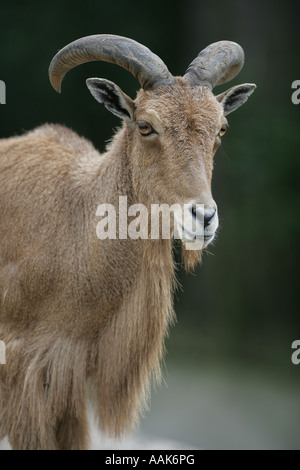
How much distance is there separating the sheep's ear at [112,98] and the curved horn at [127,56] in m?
0.20

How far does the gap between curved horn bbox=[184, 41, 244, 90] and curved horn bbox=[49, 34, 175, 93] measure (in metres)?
0.26

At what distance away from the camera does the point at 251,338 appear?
13695 millimetres

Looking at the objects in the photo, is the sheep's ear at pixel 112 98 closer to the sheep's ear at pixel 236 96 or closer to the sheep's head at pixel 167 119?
the sheep's head at pixel 167 119

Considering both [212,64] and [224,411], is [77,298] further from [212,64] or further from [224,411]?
[224,411]

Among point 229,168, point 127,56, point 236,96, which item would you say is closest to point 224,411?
point 229,168

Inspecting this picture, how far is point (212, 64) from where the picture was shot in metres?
6.02

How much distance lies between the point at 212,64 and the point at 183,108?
0.71m

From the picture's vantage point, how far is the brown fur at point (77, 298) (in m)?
6.02

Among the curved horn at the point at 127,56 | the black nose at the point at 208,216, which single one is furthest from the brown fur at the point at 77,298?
the black nose at the point at 208,216

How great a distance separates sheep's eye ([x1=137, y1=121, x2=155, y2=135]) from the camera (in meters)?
5.57

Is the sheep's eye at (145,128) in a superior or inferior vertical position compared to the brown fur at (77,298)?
superior
